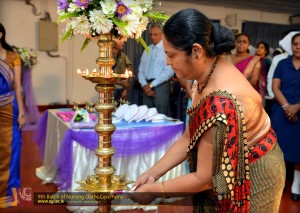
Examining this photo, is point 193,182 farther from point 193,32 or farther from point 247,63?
point 247,63

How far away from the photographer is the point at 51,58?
7.46 metres

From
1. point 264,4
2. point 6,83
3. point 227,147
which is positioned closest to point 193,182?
point 227,147

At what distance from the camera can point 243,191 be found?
105 cm

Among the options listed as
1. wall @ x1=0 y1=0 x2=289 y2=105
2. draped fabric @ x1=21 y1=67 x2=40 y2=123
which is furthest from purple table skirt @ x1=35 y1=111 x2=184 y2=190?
wall @ x1=0 y1=0 x2=289 y2=105

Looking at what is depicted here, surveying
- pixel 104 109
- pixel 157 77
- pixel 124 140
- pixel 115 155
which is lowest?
pixel 115 155

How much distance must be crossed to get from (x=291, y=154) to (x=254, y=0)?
20.9ft

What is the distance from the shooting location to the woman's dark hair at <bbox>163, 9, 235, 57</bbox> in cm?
96

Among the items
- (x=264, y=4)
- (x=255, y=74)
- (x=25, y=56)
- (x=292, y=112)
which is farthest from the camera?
(x=264, y=4)

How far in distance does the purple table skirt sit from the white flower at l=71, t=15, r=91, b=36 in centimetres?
150

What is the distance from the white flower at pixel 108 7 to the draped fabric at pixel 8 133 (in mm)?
1795

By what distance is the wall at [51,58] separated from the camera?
23.0ft

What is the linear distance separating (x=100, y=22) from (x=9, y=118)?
1915 mm

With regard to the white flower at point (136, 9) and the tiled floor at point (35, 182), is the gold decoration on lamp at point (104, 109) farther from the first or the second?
the tiled floor at point (35, 182)

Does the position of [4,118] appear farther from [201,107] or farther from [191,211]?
[201,107]
